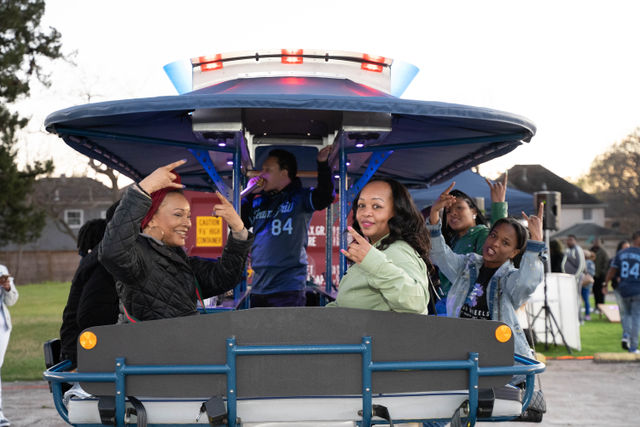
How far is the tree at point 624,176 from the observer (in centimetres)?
5728

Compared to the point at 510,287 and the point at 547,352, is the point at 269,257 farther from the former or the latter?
the point at 547,352

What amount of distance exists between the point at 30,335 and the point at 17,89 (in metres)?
11.8

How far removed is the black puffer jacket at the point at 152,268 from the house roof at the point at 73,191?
158ft

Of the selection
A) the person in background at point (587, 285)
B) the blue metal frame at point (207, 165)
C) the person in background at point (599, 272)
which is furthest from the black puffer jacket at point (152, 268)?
the person in background at point (599, 272)

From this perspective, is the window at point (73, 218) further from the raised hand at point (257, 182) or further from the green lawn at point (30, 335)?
the raised hand at point (257, 182)

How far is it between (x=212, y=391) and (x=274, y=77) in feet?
10.4

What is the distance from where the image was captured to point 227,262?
150 inches

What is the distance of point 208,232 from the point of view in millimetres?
12406

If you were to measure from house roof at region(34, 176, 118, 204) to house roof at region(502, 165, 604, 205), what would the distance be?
37084 millimetres

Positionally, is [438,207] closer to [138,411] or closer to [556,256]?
[138,411]

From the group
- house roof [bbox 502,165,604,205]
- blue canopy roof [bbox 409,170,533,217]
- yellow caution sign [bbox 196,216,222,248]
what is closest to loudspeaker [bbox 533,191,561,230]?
blue canopy roof [bbox 409,170,533,217]

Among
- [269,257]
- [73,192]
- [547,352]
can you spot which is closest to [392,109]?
[269,257]

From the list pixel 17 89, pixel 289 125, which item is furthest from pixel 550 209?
pixel 17 89

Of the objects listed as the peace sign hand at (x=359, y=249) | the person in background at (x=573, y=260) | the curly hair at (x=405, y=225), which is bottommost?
the person in background at (x=573, y=260)
